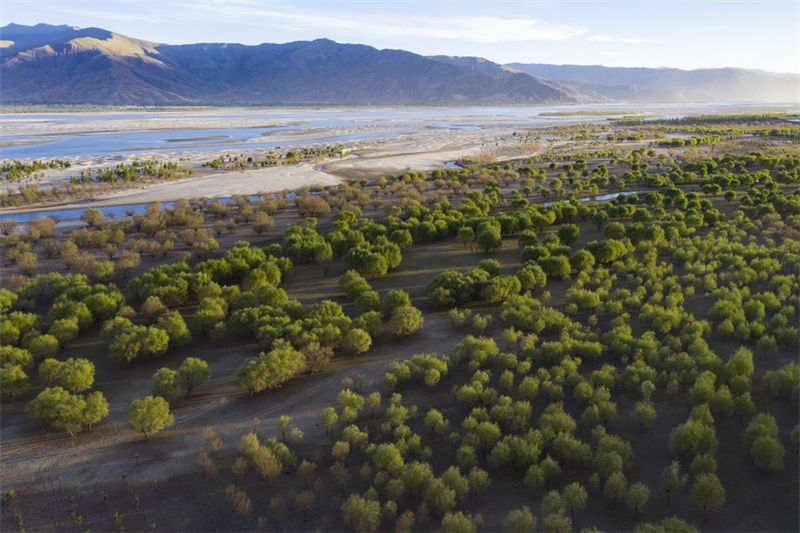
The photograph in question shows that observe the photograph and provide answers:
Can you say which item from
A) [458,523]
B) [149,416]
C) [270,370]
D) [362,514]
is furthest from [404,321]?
[458,523]

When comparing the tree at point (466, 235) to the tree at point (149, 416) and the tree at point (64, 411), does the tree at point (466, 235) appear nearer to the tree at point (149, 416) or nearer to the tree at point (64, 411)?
the tree at point (149, 416)

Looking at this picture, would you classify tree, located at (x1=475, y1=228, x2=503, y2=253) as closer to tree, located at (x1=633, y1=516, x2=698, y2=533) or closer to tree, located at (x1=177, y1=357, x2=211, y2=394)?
tree, located at (x1=177, y1=357, x2=211, y2=394)

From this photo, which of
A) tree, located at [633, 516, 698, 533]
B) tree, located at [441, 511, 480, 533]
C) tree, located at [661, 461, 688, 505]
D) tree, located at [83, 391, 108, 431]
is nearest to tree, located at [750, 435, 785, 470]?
tree, located at [661, 461, 688, 505]

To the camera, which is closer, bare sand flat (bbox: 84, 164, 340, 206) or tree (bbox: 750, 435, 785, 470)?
tree (bbox: 750, 435, 785, 470)

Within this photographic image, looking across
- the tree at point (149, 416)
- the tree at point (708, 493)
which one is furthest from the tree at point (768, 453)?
the tree at point (149, 416)

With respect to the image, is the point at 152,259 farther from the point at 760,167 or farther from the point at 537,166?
the point at 760,167


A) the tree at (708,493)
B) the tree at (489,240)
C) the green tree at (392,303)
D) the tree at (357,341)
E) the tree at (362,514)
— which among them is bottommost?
the tree at (362,514)

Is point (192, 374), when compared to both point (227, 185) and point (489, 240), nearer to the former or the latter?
point (489, 240)
